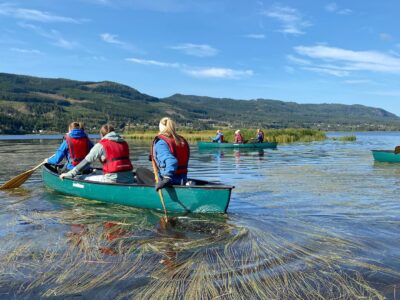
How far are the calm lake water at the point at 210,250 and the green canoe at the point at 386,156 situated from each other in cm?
1211

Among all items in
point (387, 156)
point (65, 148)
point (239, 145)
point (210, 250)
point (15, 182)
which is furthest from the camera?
point (239, 145)

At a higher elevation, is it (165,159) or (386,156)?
(165,159)

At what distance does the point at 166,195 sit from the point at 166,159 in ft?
3.07

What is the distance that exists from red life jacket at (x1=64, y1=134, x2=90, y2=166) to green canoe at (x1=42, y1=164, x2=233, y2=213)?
892 millimetres

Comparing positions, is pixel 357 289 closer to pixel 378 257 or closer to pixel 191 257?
pixel 378 257

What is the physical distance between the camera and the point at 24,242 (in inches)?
313

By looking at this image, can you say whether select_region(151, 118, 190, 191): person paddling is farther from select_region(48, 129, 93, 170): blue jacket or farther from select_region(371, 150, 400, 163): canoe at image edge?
select_region(371, 150, 400, 163): canoe at image edge

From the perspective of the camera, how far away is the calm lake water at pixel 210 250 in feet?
18.2

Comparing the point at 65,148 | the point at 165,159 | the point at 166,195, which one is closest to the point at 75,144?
the point at 65,148

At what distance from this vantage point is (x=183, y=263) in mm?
6531

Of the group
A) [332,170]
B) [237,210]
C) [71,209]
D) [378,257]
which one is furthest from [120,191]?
[332,170]

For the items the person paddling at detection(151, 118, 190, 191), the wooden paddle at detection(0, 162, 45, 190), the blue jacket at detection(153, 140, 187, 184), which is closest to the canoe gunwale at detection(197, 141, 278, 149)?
the wooden paddle at detection(0, 162, 45, 190)

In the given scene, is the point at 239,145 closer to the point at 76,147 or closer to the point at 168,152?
the point at 76,147

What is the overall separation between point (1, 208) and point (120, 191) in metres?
3.51
